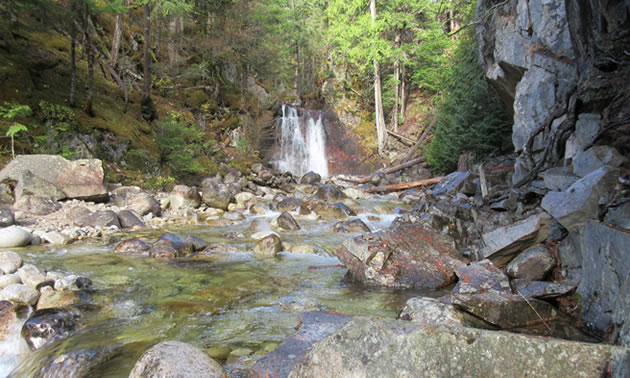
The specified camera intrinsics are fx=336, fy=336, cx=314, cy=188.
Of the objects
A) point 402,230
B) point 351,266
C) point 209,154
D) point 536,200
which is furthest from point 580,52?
point 209,154

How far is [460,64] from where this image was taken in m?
14.7

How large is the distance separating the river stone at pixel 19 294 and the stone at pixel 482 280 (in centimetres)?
478

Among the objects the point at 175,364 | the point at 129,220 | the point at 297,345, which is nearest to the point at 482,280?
the point at 297,345

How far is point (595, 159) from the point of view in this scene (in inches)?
178

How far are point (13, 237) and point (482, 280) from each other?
7.78m

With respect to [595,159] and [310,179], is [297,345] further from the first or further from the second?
[310,179]

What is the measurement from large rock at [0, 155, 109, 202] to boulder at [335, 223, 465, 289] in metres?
7.47

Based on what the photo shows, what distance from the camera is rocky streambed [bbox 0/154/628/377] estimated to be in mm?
1878

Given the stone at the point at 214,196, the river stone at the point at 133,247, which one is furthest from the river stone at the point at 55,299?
the stone at the point at 214,196

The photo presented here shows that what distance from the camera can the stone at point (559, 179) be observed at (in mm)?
4809

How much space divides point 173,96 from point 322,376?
20.6 metres

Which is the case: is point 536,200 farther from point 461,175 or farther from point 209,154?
point 209,154

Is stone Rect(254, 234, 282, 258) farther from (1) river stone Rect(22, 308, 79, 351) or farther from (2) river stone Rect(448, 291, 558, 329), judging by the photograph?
(2) river stone Rect(448, 291, 558, 329)

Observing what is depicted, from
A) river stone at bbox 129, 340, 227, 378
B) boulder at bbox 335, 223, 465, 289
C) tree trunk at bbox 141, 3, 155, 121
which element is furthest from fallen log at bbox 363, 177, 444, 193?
river stone at bbox 129, 340, 227, 378
